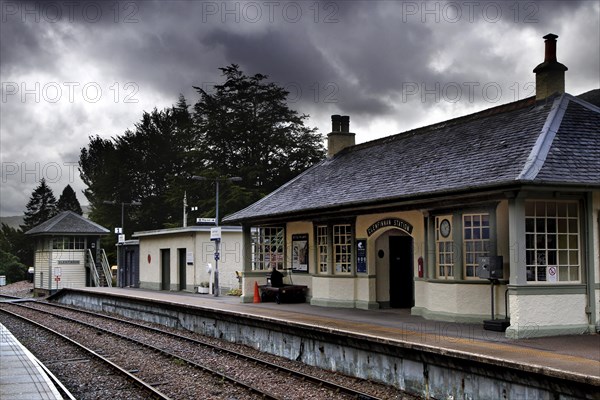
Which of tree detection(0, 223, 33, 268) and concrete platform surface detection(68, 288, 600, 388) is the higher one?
tree detection(0, 223, 33, 268)

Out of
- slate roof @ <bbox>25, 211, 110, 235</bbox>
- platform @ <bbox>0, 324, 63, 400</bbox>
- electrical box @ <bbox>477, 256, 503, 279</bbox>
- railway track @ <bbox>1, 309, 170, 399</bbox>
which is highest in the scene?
slate roof @ <bbox>25, 211, 110, 235</bbox>

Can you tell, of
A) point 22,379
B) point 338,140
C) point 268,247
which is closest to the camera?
point 22,379

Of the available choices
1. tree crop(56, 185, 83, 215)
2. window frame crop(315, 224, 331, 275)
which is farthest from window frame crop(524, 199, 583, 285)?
tree crop(56, 185, 83, 215)

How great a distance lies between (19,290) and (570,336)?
41.3m

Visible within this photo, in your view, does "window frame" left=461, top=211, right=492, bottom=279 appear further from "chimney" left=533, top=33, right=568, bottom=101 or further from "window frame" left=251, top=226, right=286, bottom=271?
"window frame" left=251, top=226, right=286, bottom=271

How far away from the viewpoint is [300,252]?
799 inches

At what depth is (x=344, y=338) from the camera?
474 inches

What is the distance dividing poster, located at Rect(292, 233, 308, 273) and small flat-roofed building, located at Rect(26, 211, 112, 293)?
21.9 metres

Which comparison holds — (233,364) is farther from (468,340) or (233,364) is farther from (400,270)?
(400,270)

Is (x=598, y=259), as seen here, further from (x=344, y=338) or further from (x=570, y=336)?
(x=344, y=338)

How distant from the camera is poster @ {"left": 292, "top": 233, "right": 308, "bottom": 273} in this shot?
1997cm

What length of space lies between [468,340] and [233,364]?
4.64 m

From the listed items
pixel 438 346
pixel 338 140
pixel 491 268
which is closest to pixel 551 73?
pixel 491 268

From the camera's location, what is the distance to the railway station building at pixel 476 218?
11.9 meters
